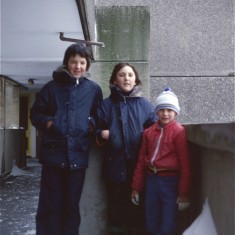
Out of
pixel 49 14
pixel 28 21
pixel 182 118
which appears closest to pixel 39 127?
pixel 49 14

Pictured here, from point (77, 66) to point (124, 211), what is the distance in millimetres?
1136

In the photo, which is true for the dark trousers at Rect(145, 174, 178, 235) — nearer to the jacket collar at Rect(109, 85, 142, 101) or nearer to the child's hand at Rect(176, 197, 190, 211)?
the child's hand at Rect(176, 197, 190, 211)

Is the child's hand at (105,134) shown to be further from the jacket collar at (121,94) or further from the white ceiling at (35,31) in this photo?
the white ceiling at (35,31)

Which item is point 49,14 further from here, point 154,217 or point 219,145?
point 219,145

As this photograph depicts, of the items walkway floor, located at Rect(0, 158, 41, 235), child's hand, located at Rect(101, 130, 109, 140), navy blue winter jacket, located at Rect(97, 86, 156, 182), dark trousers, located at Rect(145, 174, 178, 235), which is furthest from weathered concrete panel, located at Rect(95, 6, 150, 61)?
dark trousers, located at Rect(145, 174, 178, 235)

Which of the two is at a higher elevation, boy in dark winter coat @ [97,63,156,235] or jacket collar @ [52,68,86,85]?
jacket collar @ [52,68,86,85]

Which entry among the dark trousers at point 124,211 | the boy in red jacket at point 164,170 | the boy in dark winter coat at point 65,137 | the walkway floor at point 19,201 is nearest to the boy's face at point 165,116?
the boy in red jacket at point 164,170

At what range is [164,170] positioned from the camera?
9.24 ft

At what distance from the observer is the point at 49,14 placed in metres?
4.41

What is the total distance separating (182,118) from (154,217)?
4.40 meters

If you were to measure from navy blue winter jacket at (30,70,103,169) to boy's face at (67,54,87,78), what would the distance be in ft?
0.16

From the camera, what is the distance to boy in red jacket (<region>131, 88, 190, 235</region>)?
9.09 ft

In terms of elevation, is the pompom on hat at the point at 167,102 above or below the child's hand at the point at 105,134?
above

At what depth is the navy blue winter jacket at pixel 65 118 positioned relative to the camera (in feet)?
9.48
